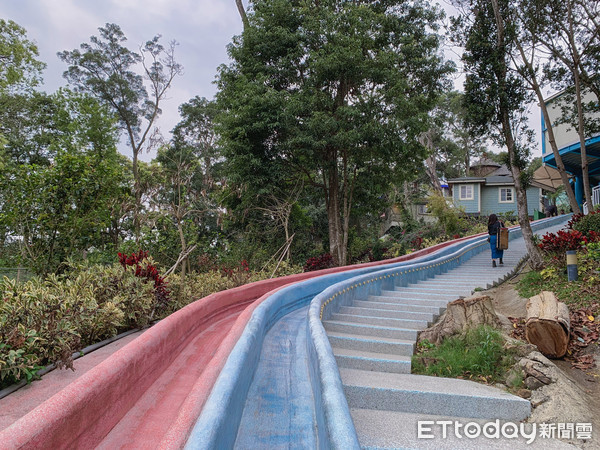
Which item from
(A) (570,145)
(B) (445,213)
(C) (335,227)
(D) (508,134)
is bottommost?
(C) (335,227)

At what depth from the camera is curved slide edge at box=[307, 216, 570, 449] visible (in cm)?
203

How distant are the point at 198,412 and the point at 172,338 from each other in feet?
6.44

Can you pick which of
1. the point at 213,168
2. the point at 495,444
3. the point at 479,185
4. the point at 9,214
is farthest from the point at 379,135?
the point at 479,185

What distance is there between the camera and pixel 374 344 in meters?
4.68

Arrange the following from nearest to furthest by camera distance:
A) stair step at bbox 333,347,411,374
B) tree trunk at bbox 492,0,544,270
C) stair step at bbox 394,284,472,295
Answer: stair step at bbox 333,347,411,374 < stair step at bbox 394,284,472,295 < tree trunk at bbox 492,0,544,270

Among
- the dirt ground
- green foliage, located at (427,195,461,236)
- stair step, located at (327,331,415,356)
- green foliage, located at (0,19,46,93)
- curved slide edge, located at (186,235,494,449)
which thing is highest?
green foliage, located at (0,19,46,93)

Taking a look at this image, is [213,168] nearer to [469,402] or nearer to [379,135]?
[379,135]

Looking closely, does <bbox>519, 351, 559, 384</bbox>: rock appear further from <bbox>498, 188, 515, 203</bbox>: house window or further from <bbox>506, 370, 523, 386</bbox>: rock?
<bbox>498, 188, 515, 203</bbox>: house window

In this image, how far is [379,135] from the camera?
12180 millimetres

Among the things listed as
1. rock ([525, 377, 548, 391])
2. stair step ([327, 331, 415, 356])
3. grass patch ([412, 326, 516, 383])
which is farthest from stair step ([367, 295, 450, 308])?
rock ([525, 377, 548, 391])

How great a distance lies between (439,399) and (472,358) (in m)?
0.94

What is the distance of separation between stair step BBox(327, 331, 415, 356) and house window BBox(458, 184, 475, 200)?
96.8 feet

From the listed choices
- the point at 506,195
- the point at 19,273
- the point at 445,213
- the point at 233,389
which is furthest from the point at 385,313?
the point at 506,195

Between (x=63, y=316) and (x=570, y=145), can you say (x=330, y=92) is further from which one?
(x=63, y=316)
